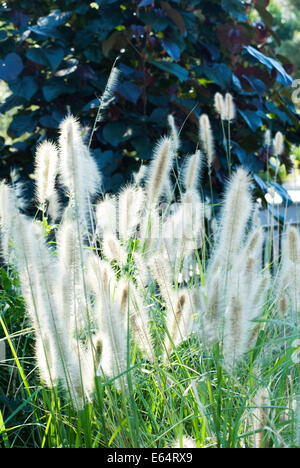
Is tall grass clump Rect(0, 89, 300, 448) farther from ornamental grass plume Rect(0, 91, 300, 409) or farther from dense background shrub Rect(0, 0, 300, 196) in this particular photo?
dense background shrub Rect(0, 0, 300, 196)

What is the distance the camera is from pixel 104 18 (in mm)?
1696

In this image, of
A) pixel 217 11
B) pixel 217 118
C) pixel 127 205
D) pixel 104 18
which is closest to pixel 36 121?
pixel 104 18

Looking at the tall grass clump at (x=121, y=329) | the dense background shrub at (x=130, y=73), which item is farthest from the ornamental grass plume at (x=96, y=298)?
the dense background shrub at (x=130, y=73)

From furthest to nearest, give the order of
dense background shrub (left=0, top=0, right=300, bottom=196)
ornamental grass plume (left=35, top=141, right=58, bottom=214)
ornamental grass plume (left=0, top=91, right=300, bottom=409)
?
dense background shrub (left=0, top=0, right=300, bottom=196) < ornamental grass plume (left=35, top=141, right=58, bottom=214) < ornamental grass plume (left=0, top=91, right=300, bottom=409)

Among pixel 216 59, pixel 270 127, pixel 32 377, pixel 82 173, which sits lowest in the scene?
pixel 32 377

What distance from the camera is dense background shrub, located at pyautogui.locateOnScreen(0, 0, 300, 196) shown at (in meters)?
1.68

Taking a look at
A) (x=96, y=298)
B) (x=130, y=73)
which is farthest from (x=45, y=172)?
(x=130, y=73)

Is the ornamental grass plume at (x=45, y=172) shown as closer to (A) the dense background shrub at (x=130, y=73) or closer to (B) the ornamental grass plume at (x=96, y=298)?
(B) the ornamental grass plume at (x=96, y=298)

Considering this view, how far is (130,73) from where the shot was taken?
66.3 inches

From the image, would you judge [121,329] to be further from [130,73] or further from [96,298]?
[130,73]

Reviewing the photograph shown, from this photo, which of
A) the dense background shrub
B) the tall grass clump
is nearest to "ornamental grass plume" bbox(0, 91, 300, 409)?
the tall grass clump
